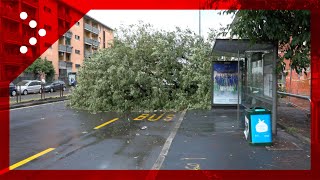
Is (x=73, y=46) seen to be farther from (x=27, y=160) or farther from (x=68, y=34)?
(x=27, y=160)

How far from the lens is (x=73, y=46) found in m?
66.8

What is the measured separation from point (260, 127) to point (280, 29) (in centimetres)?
244

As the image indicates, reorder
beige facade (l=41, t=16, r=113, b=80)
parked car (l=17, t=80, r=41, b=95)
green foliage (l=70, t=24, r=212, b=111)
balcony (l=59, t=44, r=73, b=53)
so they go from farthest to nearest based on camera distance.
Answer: balcony (l=59, t=44, r=73, b=53) < beige facade (l=41, t=16, r=113, b=80) < parked car (l=17, t=80, r=41, b=95) < green foliage (l=70, t=24, r=212, b=111)

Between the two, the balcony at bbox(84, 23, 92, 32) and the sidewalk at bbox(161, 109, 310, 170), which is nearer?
the sidewalk at bbox(161, 109, 310, 170)

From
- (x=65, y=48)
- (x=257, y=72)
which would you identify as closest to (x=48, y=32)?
(x=65, y=48)

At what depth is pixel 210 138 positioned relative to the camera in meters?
8.82

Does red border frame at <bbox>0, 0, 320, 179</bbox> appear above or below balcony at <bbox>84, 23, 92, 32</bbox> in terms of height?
below

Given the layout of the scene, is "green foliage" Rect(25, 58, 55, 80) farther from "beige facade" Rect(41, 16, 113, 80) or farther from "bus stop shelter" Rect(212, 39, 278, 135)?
"bus stop shelter" Rect(212, 39, 278, 135)

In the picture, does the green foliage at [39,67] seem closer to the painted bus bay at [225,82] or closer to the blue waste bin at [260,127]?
the painted bus bay at [225,82]

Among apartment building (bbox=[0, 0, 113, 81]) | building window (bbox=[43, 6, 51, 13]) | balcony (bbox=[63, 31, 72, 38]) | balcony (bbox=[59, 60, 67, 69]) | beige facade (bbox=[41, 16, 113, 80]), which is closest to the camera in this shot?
apartment building (bbox=[0, 0, 113, 81])

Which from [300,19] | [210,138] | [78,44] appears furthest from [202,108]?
[78,44]

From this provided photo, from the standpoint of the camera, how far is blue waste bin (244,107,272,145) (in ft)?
25.3

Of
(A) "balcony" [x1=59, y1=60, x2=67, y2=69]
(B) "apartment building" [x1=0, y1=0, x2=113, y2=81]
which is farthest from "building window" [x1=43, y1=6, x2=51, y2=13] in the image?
(A) "balcony" [x1=59, y1=60, x2=67, y2=69]

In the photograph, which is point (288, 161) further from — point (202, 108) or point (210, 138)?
point (202, 108)
